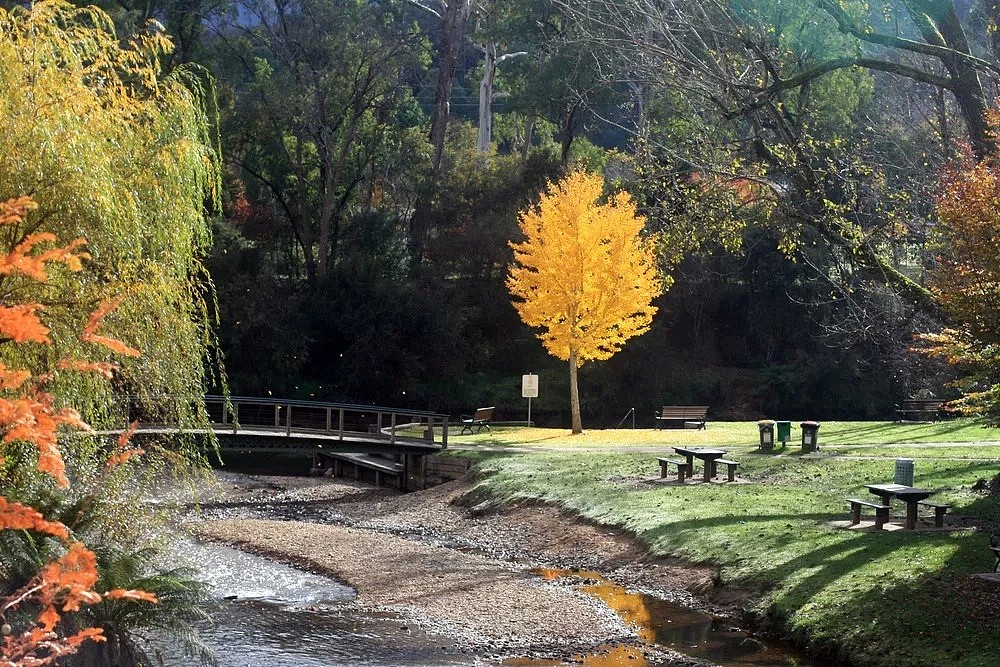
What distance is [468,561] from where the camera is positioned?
878 inches

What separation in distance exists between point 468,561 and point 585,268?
52.3 feet

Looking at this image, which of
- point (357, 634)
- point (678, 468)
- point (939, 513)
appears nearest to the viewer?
point (357, 634)

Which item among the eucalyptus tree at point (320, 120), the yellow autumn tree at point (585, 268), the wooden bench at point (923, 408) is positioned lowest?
the wooden bench at point (923, 408)

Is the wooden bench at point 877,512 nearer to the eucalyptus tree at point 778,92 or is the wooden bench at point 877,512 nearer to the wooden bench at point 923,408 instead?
the eucalyptus tree at point 778,92

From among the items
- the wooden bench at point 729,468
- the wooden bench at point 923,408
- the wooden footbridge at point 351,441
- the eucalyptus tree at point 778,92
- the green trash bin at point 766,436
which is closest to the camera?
the eucalyptus tree at point 778,92

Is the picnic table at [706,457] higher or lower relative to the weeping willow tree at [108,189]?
lower

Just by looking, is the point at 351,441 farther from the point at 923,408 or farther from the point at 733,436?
the point at 923,408

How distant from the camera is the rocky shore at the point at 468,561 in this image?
16.7 meters

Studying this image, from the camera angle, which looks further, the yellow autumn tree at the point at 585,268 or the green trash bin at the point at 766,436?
the yellow autumn tree at the point at 585,268

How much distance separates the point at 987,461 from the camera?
2620cm

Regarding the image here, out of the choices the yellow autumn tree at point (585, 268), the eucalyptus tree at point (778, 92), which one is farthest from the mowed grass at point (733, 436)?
the eucalyptus tree at point (778, 92)

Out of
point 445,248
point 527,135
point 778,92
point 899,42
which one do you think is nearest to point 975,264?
point 899,42

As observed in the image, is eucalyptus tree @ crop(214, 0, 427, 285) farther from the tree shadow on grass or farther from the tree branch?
the tree shadow on grass

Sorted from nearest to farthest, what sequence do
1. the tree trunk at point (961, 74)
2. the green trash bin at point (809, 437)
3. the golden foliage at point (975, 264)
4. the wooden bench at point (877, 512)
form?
the golden foliage at point (975, 264) → the wooden bench at point (877, 512) → the tree trunk at point (961, 74) → the green trash bin at point (809, 437)
